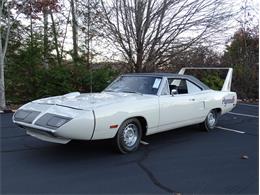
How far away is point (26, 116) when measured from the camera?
199 inches

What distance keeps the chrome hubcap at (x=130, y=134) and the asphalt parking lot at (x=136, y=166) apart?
8.1 inches

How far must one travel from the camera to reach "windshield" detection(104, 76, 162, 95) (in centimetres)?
610

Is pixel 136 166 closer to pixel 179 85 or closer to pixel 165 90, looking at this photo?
pixel 165 90

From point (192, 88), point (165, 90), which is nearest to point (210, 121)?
point (192, 88)

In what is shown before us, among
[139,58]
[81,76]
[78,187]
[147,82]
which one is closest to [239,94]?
[139,58]

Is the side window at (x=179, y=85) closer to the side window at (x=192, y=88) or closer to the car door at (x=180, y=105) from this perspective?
the car door at (x=180, y=105)

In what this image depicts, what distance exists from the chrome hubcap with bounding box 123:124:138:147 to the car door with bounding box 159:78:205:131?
577 millimetres

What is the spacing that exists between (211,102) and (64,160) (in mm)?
3603

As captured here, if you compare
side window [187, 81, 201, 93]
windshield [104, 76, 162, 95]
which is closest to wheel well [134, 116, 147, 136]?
windshield [104, 76, 162, 95]

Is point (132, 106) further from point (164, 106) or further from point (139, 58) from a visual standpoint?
point (139, 58)

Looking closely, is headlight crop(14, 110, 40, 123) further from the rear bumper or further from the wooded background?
the wooded background

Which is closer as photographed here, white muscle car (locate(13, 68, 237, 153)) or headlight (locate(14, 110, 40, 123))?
white muscle car (locate(13, 68, 237, 153))

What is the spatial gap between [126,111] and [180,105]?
57.5 inches

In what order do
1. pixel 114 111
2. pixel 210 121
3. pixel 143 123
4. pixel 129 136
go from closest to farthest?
pixel 114 111 → pixel 129 136 → pixel 143 123 → pixel 210 121
